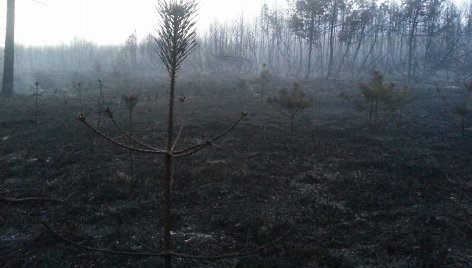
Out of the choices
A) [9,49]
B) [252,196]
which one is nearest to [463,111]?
[252,196]

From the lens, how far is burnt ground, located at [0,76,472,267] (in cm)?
423

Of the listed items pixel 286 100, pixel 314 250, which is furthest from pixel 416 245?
pixel 286 100

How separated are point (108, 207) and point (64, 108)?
10889 mm

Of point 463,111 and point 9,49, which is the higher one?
point 9,49

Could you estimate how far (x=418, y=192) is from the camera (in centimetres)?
628

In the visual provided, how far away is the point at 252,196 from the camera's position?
6.01 meters

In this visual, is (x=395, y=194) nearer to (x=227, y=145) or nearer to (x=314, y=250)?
(x=314, y=250)

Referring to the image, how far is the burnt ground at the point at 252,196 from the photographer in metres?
4.23

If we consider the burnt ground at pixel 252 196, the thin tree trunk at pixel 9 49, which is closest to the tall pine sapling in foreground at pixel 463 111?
the burnt ground at pixel 252 196

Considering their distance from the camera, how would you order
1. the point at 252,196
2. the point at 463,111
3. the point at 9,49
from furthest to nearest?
the point at 9,49 < the point at 463,111 < the point at 252,196

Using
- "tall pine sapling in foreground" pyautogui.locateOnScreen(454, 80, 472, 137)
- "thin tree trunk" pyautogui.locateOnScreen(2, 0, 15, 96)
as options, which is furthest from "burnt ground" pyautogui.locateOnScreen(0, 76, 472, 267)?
"thin tree trunk" pyautogui.locateOnScreen(2, 0, 15, 96)

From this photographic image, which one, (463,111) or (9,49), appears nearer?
(463,111)

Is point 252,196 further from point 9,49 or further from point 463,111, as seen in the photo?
point 9,49

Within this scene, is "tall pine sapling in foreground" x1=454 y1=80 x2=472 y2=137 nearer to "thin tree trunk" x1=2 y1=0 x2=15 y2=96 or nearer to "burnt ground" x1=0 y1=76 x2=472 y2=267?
"burnt ground" x1=0 y1=76 x2=472 y2=267
